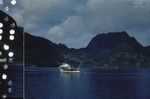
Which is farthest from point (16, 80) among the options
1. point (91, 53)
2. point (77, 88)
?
point (77, 88)

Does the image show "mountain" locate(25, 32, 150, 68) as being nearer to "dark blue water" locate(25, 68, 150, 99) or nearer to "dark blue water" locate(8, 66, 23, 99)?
"dark blue water" locate(25, 68, 150, 99)

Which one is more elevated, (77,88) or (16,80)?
(16,80)

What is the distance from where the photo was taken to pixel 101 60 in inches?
143

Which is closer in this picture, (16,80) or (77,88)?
(16,80)

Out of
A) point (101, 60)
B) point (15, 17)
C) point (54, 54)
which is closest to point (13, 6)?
point (15, 17)

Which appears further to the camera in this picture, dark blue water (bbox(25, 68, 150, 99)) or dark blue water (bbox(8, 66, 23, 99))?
dark blue water (bbox(25, 68, 150, 99))

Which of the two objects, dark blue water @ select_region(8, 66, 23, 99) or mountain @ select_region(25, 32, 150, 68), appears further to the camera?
mountain @ select_region(25, 32, 150, 68)

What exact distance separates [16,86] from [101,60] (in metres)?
2.19

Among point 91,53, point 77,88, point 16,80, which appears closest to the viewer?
point 16,80

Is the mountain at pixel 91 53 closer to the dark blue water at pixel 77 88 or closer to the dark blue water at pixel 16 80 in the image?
the dark blue water at pixel 77 88

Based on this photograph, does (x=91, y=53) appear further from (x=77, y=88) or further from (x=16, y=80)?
(x=77, y=88)

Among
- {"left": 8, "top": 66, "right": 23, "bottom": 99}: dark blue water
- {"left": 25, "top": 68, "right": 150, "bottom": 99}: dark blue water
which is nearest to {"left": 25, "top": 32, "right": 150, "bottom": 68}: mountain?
{"left": 25, "top": 68, "right": 150, "bottom": 99}: dark blue water

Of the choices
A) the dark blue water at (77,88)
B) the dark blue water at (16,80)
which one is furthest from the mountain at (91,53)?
the dark blue water at (16,80)

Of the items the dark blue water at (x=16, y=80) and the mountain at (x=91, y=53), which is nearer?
the dark blue water at (x=16, y=80)
